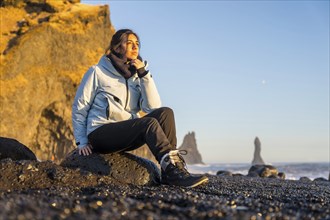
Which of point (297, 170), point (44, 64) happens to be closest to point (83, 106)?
point (44, 64)

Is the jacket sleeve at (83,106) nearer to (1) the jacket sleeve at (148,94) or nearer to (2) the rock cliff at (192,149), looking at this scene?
(1) the jacket sleeve at (148,94)

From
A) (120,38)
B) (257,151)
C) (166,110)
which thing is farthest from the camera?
(257,151)

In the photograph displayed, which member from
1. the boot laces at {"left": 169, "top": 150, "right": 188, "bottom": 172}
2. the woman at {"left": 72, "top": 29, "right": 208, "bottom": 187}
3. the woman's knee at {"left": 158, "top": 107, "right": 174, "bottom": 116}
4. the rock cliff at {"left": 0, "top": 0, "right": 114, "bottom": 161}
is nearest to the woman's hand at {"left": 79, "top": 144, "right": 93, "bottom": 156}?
the woman at {"left": 72, "top": 29, "right": 208, "bottom": 187}

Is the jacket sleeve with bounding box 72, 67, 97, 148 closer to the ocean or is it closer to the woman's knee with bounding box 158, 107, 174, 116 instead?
the woman's knee with bounding box 158, 107, 174, 116

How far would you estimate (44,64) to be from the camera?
974 inches

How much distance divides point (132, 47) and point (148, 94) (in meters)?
0.76

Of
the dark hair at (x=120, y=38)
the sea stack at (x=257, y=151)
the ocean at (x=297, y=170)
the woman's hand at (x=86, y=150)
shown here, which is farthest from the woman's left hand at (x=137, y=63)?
the sea stack at (x=257, y=151)

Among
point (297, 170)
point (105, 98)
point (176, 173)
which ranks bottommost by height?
point (297, 170)

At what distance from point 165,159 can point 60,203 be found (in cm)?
221

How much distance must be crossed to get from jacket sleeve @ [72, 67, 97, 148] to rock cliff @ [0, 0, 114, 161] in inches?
722

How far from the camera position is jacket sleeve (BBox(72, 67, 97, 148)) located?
17.2 feet

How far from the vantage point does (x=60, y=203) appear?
8.16 feet

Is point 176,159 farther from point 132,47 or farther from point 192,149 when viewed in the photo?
point 192,149

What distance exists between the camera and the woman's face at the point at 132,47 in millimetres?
5406
